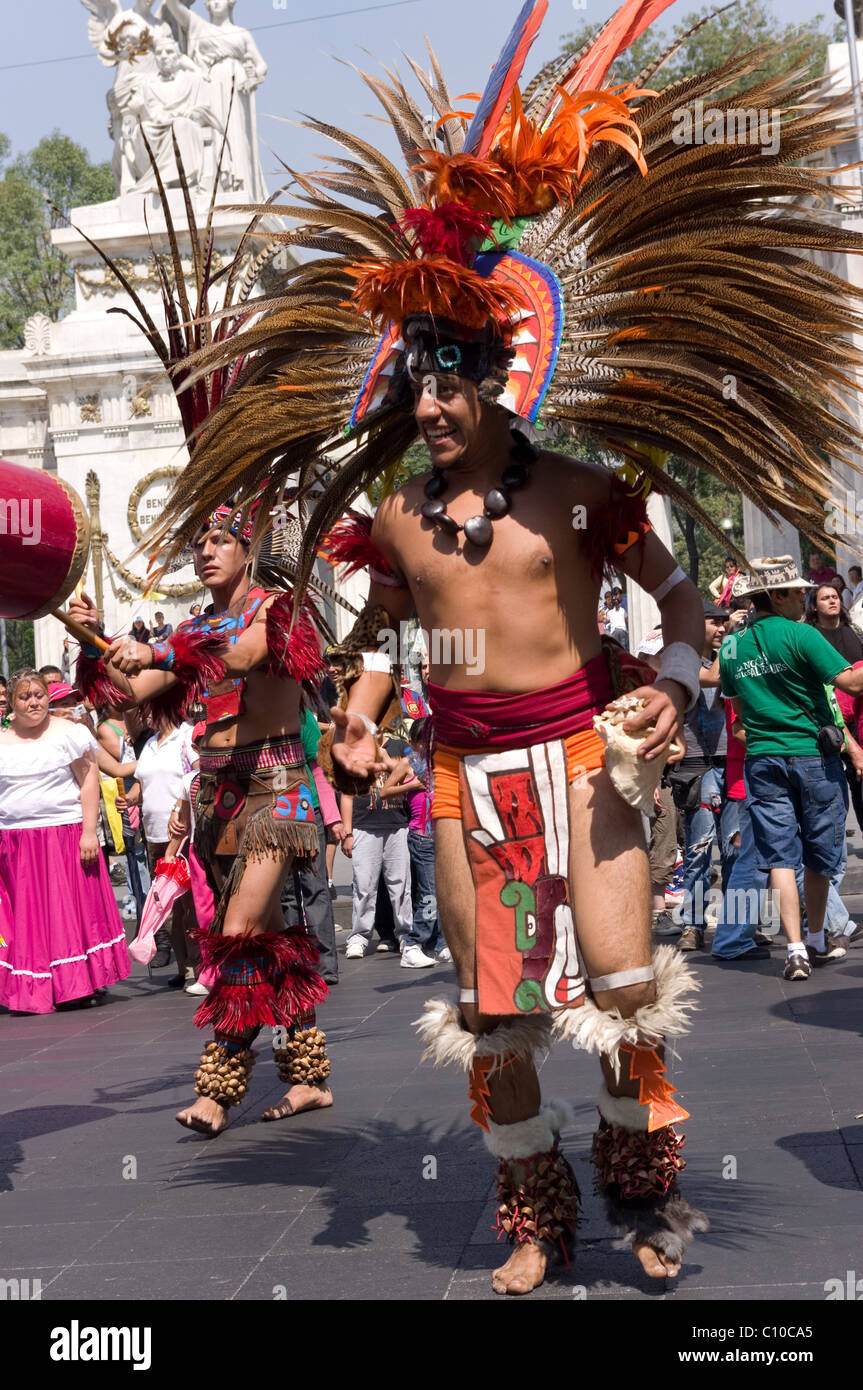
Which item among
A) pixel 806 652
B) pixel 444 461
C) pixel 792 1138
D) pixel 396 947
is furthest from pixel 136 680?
pixel 396 947

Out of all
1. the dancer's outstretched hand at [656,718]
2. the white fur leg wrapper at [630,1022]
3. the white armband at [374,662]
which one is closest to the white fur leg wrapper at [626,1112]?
the white fur leg wrapper at [630,1022]

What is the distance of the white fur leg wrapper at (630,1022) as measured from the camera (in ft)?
12.4

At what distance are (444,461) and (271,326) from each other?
0.78 metres

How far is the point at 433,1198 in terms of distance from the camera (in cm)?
469

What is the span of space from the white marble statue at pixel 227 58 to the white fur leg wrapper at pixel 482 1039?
23.3 m

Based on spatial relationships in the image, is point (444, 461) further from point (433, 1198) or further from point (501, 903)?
point (433, 1198)

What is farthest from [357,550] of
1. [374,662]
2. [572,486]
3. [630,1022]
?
[630,1022]

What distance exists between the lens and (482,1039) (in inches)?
158

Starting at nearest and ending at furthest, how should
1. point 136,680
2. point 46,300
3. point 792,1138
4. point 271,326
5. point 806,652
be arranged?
point 271,326
point 792,1138
point 136,680
point 806,652
point 46,300

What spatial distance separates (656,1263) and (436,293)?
7.50 ft

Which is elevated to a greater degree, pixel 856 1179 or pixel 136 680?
pixel 136 680

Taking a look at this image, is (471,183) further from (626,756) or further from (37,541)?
(37,541)
